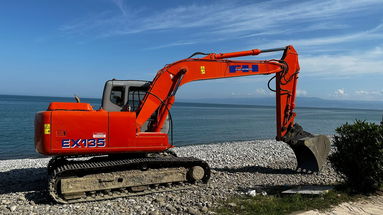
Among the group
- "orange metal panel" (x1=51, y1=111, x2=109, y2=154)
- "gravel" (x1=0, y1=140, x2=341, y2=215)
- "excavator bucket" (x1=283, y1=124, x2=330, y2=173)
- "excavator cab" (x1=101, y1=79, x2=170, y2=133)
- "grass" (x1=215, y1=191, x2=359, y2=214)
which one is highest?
"excavator cab" (x1=101, y1=79, x2=170, y2=133)

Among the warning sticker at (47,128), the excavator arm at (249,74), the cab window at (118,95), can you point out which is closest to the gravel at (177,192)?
the excavator arm at (249,74)

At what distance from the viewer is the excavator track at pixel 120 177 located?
7.49 meters

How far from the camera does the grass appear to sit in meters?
6.73

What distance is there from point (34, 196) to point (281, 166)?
7.97m

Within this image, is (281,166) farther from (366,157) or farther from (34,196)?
(34,196)

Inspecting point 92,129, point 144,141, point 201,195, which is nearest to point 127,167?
point 144,141

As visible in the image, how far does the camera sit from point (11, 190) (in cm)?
862

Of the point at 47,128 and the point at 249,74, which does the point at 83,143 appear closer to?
the point at 47,128

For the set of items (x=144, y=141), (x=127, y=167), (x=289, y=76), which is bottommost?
(x=127, y=167)

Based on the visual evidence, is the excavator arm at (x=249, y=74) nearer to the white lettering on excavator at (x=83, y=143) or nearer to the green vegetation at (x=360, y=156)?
the white lettering on excavator at (x=83, y=143)

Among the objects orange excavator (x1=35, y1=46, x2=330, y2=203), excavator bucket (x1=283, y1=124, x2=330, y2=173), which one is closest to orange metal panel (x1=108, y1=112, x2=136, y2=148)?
orange excavator (x1=35, y1=46, x2=330, y2=203)

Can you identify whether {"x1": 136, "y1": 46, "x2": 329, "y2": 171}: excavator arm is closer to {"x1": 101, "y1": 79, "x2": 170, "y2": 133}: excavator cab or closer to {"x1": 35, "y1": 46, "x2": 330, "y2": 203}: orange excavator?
{"x1": 35, "y1": 46, "x2": 330, "y2": 203}: orange excavator

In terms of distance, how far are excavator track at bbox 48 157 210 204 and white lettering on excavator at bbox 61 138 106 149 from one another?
46 centimetres

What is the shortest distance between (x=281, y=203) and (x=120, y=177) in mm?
3677
